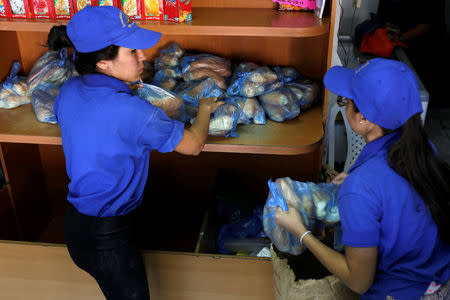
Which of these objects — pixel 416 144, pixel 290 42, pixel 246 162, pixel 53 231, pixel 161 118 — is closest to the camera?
pixel 416 144

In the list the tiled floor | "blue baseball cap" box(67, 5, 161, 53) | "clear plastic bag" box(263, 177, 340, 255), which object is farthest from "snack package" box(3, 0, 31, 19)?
the tiled floor

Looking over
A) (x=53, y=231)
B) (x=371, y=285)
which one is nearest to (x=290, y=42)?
(x=371, y=285)

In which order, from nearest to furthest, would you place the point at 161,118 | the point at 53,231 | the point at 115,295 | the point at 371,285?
the point at 371,285 < the point at 161,118 < the point at 115,295 < the point at 53,231

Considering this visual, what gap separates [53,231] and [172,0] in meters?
1.76

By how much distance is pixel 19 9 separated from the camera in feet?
6.85

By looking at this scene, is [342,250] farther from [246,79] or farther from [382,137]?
[246,79]

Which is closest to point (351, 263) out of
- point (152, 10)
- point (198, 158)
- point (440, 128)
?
point (152, 10)

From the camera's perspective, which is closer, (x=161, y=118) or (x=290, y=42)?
(x=161, y=118)

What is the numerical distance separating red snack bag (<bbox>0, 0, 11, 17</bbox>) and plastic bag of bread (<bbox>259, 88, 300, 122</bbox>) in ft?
4.08

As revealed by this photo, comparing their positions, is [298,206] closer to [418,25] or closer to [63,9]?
[63,9]

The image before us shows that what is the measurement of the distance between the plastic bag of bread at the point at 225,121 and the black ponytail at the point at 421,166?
2.60ft

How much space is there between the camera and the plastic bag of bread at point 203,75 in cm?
221

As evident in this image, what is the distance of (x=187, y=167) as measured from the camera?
2828mm

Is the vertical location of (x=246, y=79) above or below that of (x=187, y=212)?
above
